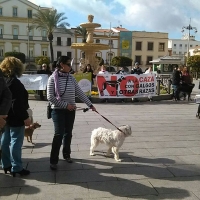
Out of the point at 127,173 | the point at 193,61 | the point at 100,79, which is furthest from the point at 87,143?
the point at 193,61

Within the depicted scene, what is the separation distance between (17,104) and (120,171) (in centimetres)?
185

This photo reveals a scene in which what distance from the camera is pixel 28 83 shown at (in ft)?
41.9

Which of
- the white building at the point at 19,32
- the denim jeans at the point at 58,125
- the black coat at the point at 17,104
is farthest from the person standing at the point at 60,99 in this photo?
the white building at the point at 19,32

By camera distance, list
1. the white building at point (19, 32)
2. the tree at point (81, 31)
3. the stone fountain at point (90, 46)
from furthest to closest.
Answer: the white building at point (19, 32)
the tree at point (81, 31)
the stone fountain at point (90, 46)

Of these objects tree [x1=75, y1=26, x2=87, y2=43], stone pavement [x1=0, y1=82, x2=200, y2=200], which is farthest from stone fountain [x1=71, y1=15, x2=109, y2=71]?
tree [x1=75, y1=26, x2=87, y2=43]

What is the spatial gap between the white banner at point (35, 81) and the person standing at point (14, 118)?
28.9 feet

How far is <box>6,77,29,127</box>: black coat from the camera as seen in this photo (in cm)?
365

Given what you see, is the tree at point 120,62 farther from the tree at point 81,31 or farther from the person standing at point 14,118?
the person standing at point 14,118

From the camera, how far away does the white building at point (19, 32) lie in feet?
201

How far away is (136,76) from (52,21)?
1637 inches

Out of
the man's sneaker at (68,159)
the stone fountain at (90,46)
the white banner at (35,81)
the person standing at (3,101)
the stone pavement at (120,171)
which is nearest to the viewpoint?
the person standing at (3,101)

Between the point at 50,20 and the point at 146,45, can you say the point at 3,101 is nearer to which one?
the point at 50,20

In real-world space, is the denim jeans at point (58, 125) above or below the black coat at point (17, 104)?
below

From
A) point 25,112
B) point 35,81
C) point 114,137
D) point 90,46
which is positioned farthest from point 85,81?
point 25,112
